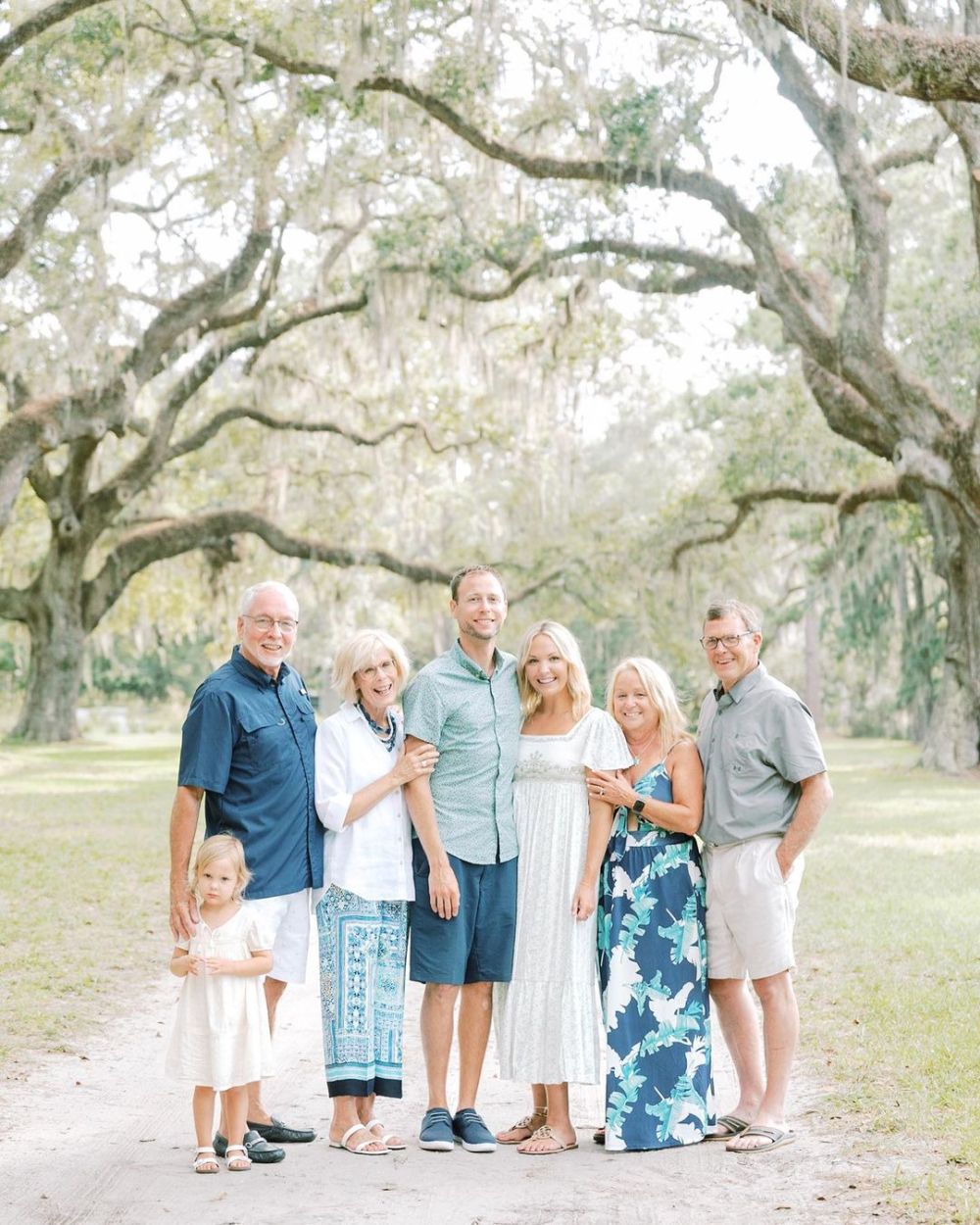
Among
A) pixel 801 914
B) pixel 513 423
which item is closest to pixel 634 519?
pixel 513 423

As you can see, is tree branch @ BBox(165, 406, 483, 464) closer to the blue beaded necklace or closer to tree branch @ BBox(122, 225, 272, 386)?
tree branch @ BBox(122, 225, 272, 386)

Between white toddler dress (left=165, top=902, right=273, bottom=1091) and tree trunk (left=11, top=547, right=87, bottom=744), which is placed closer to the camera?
white toddler dress (left=165, top=902, right=273, bottom=1091)

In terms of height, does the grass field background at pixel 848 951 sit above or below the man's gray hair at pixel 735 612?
below

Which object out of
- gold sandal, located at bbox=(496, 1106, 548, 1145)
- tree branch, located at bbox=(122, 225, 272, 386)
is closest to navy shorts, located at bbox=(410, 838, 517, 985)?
gold sandal, located at bbox=(496, 1106, 548, 1145)

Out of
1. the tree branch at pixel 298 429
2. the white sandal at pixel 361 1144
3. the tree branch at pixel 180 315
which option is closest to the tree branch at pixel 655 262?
the tree branch at pixel 180 315

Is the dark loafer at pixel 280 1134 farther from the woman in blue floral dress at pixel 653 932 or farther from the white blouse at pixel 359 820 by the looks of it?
the woman in blue floral dress at pixel 653 932

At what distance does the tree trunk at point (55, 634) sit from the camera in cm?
2759

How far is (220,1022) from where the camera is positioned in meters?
4.46

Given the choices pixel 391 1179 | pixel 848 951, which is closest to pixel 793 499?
pixel 848 951

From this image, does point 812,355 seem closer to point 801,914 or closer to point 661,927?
point 801,914

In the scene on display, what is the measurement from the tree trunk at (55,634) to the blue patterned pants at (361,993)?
23.9 meters

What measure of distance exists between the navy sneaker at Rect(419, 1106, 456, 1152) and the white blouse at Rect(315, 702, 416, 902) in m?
0.67

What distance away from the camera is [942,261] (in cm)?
2259

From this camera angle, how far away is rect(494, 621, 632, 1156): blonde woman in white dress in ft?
15.6
